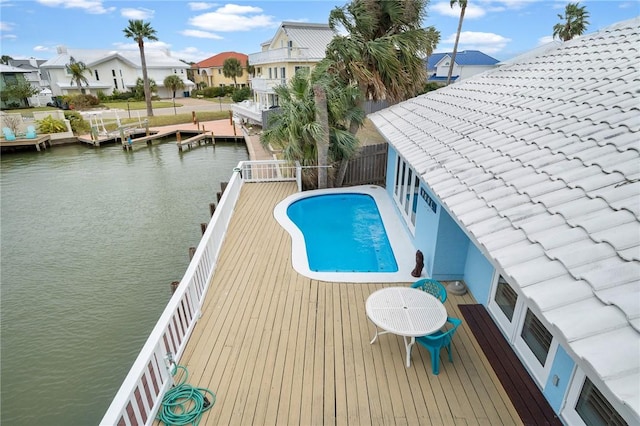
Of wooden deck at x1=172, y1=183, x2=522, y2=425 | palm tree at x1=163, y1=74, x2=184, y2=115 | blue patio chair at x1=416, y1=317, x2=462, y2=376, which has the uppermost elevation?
palm tree at x1=163, y1=74, x2=184, y2=115

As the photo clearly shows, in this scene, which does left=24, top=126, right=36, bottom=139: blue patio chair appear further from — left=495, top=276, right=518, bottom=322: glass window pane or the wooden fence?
left=495, top=276, right=518, bottom=322: glass window pane

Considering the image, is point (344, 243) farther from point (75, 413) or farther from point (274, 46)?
point (274, 46)

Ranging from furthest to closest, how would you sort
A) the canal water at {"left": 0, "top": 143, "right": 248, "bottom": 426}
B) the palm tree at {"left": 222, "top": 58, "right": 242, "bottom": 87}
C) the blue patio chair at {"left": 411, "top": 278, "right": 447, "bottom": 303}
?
the palm tree at {"left": 222, "top": 58, "right": 242, "bottom": 87} → the canal water at {"left": 0, "top": 143, "right": 248, "bottom": 426} → the blue patio chair at {"left": 411, "top": 278, "right": 447, "bottom": 303}

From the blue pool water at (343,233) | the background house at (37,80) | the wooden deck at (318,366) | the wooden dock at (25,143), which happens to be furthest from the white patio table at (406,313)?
the background house at (37,80)

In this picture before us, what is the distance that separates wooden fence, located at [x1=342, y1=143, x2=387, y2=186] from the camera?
12594mm

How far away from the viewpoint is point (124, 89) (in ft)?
173

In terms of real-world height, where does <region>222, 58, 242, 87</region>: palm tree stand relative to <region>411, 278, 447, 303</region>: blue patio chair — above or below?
above

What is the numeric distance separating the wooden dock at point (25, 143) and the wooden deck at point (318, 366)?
1097 inches

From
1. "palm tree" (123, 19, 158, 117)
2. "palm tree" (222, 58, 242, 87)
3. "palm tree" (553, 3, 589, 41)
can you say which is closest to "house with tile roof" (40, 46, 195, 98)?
"palm tree" (222, 58, 242, 87)

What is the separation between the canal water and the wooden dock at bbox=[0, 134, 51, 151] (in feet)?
18.8

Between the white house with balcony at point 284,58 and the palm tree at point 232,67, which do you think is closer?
the white house with balcony at point 284,58

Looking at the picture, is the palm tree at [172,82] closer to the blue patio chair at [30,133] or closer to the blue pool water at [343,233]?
the blue patio chair at [30,133]

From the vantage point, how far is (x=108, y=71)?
51.5m

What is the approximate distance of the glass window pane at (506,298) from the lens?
4605 mm
